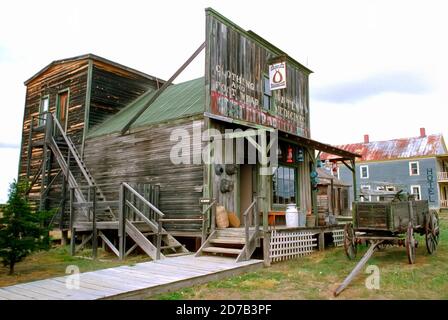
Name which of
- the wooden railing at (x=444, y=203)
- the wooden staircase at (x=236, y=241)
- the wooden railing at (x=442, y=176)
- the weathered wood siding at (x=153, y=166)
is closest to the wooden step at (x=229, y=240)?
the wooden staircase at (x=236, y=241)

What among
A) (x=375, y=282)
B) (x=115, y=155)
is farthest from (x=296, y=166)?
(x=375, y=282)

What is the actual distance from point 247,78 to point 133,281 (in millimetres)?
8477

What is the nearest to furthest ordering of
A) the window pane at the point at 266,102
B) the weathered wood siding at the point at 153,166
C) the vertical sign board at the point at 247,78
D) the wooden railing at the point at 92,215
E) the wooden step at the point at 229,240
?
the wooden step at the point at 229,240 → the wooden railing at the point at 92,215 → the weathered wood siding at the point at 153,166 → the vertical sign board at the point at 247,78 → the window pane at the point at 266,102

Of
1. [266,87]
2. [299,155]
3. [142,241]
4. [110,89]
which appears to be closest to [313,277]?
[142,241]

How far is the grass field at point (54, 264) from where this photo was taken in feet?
25.8

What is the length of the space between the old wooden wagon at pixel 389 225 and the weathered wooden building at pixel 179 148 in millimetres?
1916

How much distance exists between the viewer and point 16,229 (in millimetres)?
8062

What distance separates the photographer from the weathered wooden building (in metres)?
10.3

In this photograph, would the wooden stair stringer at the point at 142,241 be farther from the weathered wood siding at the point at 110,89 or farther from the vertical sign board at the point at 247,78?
the weathered wood siding at the point at 110,89

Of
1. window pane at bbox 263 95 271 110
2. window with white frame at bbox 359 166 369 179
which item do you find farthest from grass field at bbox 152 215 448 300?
window with white frame at bbox 359 166 369 179

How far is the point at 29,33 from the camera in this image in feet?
38.1

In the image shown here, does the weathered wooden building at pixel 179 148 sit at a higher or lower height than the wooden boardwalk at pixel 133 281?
higher

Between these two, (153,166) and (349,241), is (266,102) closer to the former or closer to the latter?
(153,166)

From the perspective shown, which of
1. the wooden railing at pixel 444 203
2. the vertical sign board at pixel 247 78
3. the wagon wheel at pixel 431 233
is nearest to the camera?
the wagon wheel at pixel 431 233
